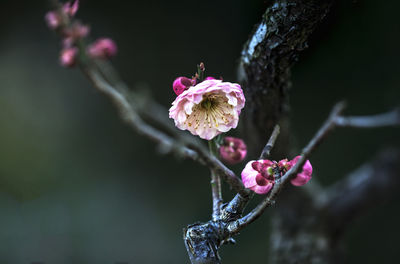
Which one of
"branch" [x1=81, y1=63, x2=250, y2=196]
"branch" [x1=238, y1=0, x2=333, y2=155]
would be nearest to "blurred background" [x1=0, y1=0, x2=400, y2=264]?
"branch" [x1=81, y1=63, x2=250, y2=196]

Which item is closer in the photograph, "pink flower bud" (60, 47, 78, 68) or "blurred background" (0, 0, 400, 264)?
"pink flower bud" (60, 47, 78, 68)

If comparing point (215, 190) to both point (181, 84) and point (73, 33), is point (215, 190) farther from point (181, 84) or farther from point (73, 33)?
point (73, 33)

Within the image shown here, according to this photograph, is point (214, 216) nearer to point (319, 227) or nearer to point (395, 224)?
point (319, 227)

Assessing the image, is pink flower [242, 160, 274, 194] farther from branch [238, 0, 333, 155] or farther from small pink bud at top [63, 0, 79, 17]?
small pink bud at top [63, 0, 79, 17]

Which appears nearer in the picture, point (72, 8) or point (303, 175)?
point (303, 175)

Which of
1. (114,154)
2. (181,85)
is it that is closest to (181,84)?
(181,85)

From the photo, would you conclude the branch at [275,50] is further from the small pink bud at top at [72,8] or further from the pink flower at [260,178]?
the small pink bud at top at [72,8]
